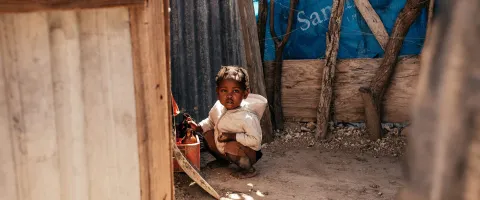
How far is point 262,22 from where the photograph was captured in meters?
4.95

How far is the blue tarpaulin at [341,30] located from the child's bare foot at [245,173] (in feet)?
6.03

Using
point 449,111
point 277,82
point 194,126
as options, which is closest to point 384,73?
point 277,82

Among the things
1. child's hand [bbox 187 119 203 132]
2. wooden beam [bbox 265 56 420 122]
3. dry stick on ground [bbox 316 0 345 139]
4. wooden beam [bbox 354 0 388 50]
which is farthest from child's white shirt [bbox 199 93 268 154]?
wooden beam [bbox 354 0 388 50]

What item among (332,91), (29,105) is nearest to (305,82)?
(332,91)

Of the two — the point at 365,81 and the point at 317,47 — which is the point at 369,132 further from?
the point at 317,47

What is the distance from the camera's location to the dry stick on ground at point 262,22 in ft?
16.1

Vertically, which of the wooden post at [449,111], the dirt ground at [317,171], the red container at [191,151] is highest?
the wooden post at [449,111]

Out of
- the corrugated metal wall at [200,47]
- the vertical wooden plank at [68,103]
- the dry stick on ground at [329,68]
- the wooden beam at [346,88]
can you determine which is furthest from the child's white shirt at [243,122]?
Answer: the vertical wooden plank at [68,103]

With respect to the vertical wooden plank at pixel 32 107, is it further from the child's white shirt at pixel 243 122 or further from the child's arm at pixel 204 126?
the child's arm at pixel 204 126

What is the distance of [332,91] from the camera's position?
4.82 metres

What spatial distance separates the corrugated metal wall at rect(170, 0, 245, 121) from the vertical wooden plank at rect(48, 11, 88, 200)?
2945 millimetres

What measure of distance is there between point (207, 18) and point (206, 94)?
0.85 metres

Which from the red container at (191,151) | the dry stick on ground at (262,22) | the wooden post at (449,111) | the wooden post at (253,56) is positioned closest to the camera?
the wooden post at (449,111)

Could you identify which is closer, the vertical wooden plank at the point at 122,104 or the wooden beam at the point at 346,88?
the vertical wooden plank at the point at 122,104
